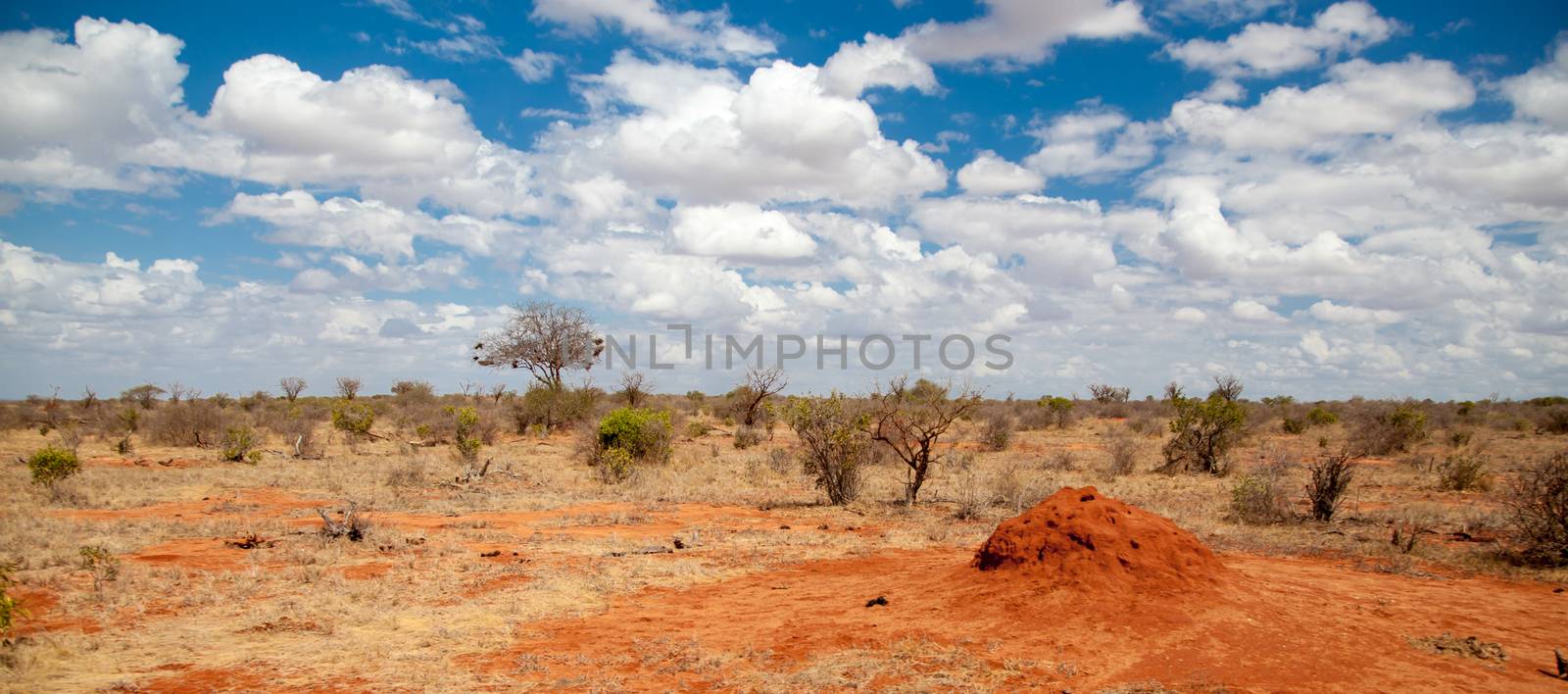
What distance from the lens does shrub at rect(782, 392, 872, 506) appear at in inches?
647

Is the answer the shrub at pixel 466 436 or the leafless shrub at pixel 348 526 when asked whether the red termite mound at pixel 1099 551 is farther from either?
the shrub at pixel 466 436

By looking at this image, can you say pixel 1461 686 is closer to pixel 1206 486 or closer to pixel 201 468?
pixel 1206 486

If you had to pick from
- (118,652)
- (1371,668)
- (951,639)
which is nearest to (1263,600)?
(1371,668)

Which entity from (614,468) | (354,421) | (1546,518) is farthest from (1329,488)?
(354,421)

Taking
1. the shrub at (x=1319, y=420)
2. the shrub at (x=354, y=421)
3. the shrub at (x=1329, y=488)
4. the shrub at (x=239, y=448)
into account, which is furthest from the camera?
the shrub at (x=1319, y=420)

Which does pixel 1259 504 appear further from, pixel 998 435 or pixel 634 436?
pixel 634 436

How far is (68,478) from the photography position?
53.7ft

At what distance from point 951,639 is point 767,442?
23040 mm

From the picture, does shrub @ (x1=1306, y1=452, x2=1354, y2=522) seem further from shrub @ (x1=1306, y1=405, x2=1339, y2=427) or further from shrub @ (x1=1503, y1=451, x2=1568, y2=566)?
shrub @ (x1=1306, y1=405, x2=1339, y2=427)

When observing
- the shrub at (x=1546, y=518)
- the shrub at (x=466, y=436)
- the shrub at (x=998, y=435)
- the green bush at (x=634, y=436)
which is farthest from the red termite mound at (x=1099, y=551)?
the shrub at (x=998, y=435)

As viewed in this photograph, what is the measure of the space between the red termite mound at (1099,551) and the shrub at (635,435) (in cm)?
1443

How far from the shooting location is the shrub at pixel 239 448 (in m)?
21.5

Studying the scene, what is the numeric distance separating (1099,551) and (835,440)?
8342 millimetres

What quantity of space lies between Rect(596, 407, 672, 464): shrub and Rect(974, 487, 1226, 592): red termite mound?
1443cm
